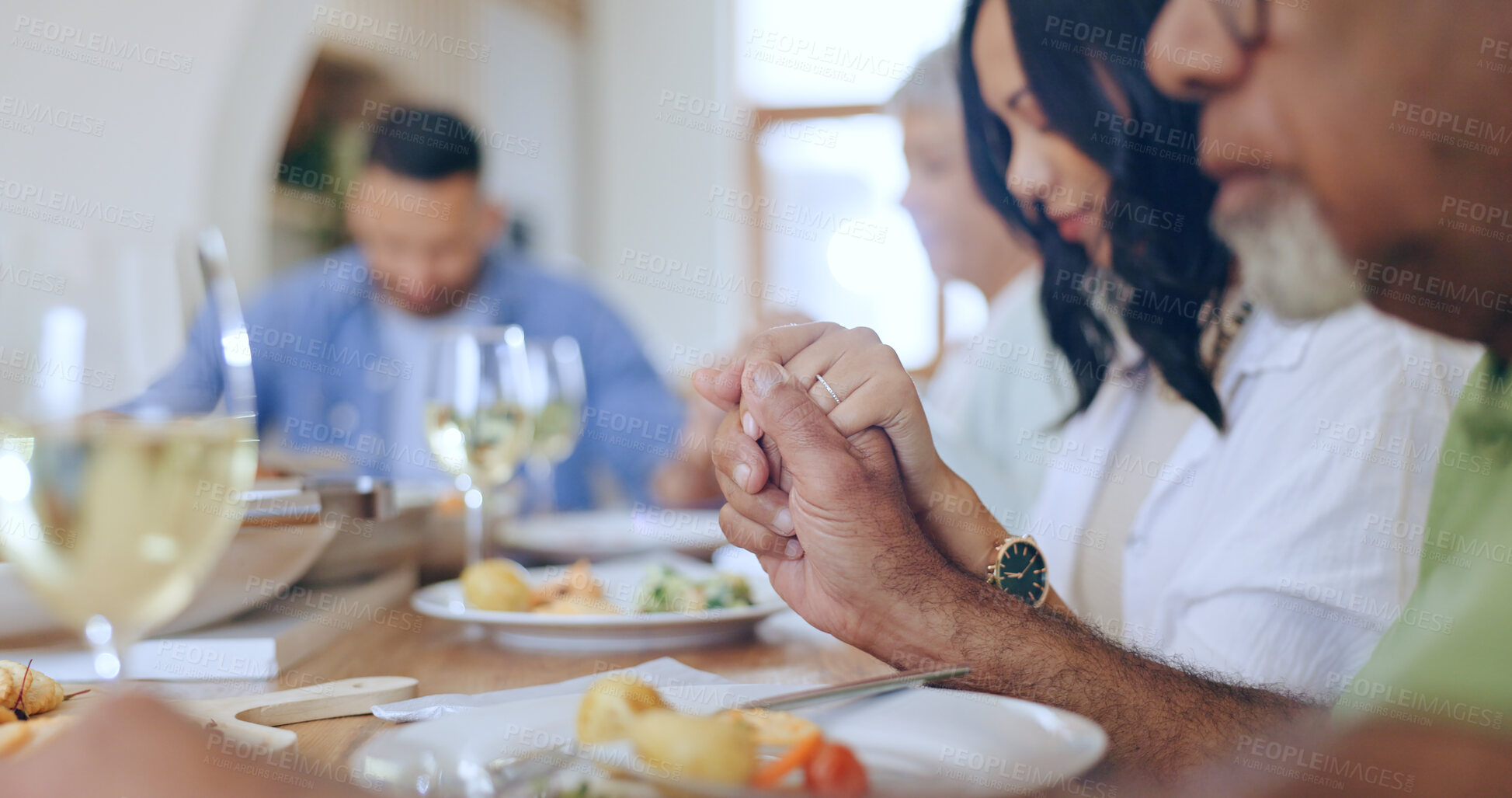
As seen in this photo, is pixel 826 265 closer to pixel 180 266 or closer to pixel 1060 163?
pixel 1060 163

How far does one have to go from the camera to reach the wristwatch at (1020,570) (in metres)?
0.71

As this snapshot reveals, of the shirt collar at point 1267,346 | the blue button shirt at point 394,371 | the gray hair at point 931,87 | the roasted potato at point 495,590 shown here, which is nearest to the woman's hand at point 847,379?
the roasted potato at point 495,590

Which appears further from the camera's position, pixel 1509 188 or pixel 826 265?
pixel 826 265

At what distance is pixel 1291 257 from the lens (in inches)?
38.6

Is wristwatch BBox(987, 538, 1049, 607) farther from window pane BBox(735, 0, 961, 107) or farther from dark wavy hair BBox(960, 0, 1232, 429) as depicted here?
window pane BBox(735, 0, 961, 107)

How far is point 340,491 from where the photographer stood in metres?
0.67

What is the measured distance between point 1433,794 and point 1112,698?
0.22 m

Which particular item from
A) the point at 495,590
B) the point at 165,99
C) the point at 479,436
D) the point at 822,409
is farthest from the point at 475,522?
the point at 165,99

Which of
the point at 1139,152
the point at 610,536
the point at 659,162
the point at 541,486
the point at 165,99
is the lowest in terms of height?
the point at 541,486

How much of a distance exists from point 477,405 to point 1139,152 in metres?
0.73

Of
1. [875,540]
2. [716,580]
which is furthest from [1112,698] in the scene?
[716,580]

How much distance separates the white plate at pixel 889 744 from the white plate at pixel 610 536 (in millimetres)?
525

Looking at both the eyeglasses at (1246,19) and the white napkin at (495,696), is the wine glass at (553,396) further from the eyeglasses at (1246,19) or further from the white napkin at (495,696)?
the eyeglasses at (1246,19)

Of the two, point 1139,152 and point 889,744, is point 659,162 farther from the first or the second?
point 889,744
